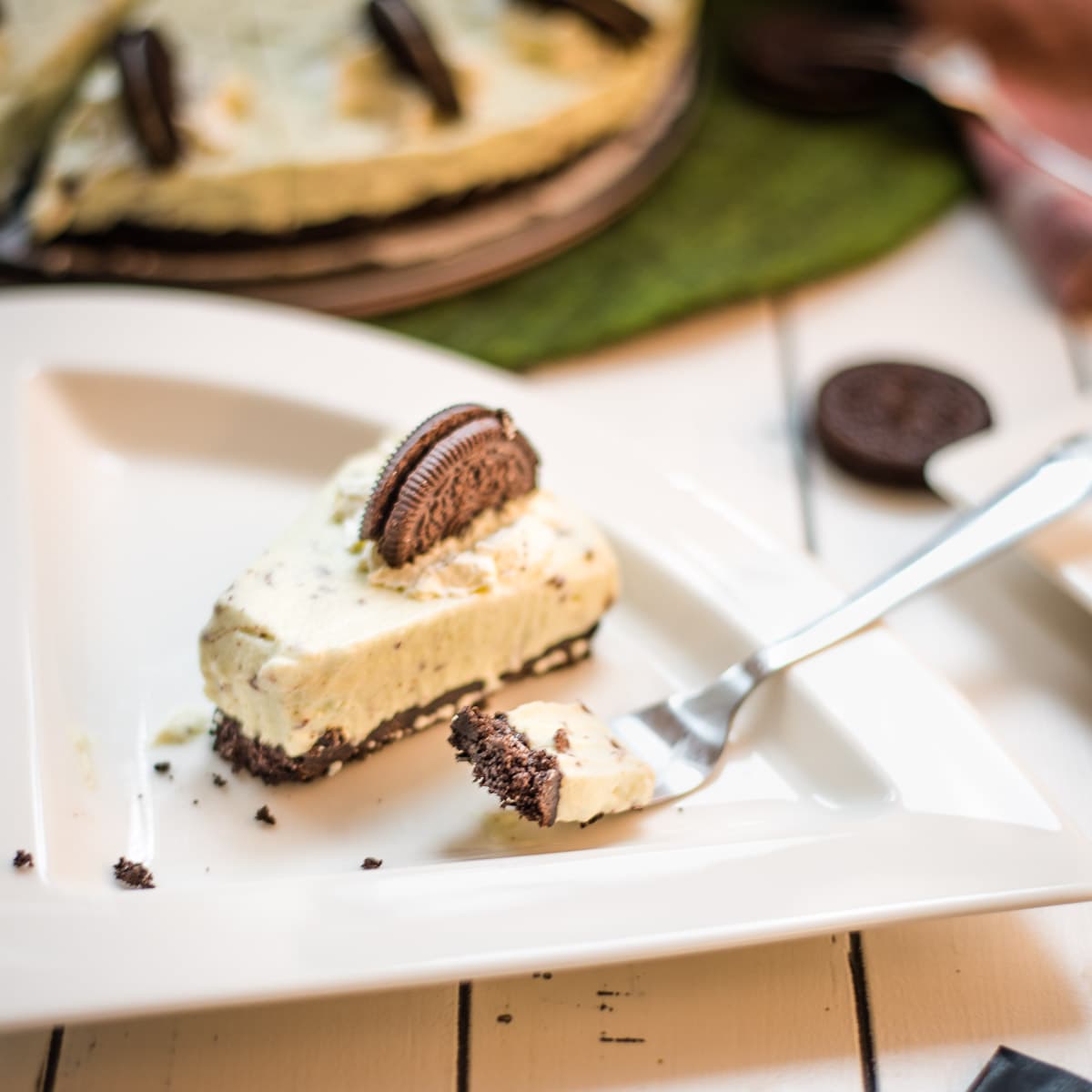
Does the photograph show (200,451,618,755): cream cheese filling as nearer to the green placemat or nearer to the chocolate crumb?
the chocolate crumb

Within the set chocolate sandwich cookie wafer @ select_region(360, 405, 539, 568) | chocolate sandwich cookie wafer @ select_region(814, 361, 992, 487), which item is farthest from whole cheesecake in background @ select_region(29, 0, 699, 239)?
chocolate sandwich cookie wafer @ select_region(360, 405, 539, 568)

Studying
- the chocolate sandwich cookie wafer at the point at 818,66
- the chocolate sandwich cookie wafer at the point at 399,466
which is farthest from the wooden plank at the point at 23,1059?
the chocolate sandwich cookie wafer at the point at 818,66

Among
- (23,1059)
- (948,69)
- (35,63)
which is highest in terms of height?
(948,69)

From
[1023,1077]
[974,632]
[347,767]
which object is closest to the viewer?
[1023,1077]

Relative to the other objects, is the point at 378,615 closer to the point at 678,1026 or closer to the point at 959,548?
the point at 678,1026

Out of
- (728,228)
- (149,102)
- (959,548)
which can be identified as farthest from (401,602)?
(728,228)
